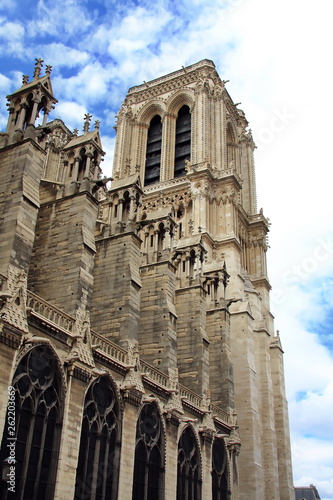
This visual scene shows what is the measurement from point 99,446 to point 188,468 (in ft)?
22.6

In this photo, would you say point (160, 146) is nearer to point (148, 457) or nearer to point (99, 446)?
point (148, 457)

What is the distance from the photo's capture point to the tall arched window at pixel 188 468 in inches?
918

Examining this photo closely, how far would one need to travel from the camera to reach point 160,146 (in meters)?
51.4

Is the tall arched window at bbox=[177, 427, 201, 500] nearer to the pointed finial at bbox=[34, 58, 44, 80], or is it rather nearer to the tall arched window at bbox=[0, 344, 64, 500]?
the tall arched window at bbox=[0, 344, 64, 500]

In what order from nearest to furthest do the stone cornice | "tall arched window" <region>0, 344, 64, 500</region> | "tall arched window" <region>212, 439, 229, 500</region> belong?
"tall arched window" <region>0, 344, 64, 500</region> < "tall arched window" <region>212, 439, 229, 500</region> < the stone cornice

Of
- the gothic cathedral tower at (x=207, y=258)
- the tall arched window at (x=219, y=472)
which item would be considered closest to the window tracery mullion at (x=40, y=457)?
the gothic cathedral tower at (x=207, y=258)

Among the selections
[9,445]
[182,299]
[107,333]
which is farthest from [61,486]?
[182,299]

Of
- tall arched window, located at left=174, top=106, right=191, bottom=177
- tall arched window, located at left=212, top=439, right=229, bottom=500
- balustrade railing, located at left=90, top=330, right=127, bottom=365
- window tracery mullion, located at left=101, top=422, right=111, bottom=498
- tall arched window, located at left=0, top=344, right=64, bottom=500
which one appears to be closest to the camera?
tall arched window, located at left=0, top=344, right=64, bottom=500

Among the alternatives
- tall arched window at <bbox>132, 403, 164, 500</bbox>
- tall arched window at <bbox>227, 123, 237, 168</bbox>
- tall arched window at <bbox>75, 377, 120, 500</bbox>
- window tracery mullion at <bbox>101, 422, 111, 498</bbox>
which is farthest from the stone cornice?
window tracery mullion at <bbox>101, 422, 111, 498</bbox>

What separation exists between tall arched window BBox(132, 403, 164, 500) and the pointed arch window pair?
94.8ft

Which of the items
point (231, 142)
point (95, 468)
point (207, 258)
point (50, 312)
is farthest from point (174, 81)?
point (95, 468)

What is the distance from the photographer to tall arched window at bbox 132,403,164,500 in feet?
67.3

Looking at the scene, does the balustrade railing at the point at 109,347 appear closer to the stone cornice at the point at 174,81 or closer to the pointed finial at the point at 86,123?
the pointed finial at the point at 86,123

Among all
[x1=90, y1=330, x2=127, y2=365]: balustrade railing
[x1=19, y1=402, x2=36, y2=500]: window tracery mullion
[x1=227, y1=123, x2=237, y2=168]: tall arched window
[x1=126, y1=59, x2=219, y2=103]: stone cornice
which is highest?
[x1=126, y1=59, x2=219, y2=103]: stone cornice
